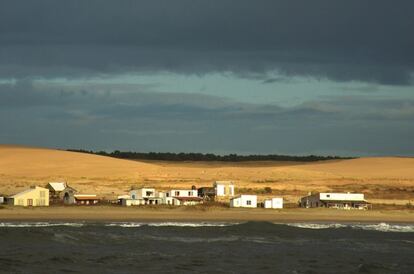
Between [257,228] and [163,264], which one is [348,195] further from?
[163,264]

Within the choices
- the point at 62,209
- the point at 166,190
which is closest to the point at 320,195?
→ the point at 166,190

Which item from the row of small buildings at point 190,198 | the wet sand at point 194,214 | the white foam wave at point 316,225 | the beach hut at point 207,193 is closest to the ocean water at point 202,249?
the white foam wave at point 316,225

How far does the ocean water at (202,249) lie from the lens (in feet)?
112

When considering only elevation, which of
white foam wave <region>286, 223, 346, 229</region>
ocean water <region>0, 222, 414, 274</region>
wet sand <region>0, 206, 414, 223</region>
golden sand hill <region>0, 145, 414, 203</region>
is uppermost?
golden sand hill <region>0, 145, 414, 203</region>

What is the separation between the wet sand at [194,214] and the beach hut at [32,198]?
9.43 feet

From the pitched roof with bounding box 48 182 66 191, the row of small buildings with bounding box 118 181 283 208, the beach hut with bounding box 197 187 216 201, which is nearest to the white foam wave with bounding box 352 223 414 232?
the row of small buildings with bounding box 118 181 283 208

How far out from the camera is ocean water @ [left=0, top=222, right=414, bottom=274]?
34250 millimetres

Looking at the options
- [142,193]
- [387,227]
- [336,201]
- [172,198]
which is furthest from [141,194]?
[387,227]

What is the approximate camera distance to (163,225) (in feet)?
184

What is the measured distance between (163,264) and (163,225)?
70.8 feet

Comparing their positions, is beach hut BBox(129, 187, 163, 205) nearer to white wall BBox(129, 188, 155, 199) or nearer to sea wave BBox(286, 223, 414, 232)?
white wall BBox(129, 188, 155, 199)

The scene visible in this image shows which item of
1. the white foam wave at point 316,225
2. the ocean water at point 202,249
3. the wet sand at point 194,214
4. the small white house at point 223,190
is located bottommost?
the ocean water at point 202,249

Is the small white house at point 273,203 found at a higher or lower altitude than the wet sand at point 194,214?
higher

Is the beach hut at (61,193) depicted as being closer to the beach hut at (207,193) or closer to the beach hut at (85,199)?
the beach hut at (85,199)
